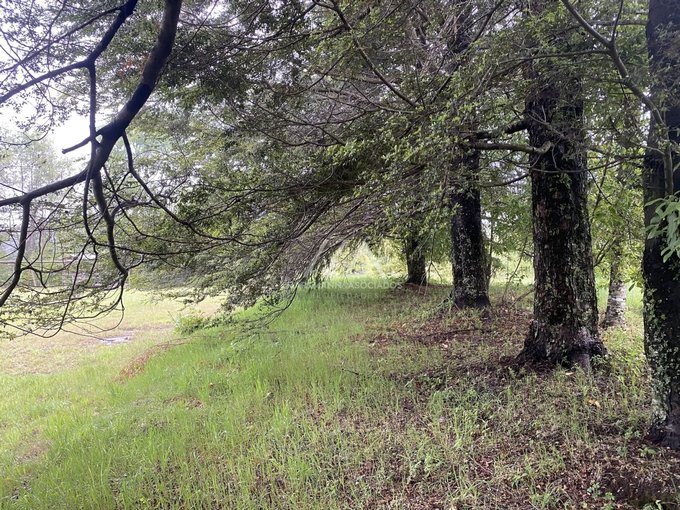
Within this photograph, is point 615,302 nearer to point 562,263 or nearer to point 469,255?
point 469,255

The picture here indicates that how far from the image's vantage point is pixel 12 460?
14.3 ft

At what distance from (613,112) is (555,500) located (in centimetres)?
249

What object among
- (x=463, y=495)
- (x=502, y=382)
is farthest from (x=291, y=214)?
(x=463, y=495)

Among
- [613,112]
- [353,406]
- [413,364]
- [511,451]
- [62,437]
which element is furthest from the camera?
[413,364]

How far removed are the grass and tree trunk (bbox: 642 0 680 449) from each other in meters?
0.29

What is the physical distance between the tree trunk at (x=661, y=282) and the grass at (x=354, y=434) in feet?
0.96

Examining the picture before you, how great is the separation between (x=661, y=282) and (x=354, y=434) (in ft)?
8.28

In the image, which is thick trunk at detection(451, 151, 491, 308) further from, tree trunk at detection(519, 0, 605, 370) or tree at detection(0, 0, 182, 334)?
tree at detection(0, 0, 182, 334)

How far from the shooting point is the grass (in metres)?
Answer: 2.82

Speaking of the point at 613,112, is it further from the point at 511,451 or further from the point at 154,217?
the point at 154,217

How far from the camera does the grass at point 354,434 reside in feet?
9.25

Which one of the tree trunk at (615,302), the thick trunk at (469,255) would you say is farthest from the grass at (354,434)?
the thick trunk at (469,255)

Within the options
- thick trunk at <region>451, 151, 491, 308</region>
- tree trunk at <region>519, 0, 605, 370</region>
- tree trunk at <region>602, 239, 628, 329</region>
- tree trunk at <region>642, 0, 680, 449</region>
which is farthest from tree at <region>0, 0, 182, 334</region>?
tree trunk at <region>602, 239, 628, 329</region>

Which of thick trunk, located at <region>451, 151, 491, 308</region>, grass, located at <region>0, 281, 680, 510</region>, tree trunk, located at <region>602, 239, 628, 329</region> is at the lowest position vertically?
grass, located at <region>0, 281, 680, 510</region>
